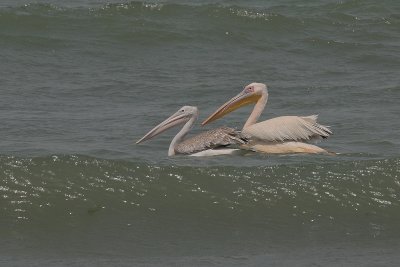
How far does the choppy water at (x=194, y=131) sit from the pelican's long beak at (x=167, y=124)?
127mm

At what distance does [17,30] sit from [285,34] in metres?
3.31

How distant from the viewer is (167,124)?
36.7 feet

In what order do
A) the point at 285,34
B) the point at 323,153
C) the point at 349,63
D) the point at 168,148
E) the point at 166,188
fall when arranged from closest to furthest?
1. the point at 166,188
2. the point at 323,153
3. the point at 168,148
4. the point at 349,63
5. the point at 285,34

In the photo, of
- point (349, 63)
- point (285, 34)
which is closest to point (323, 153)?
point (349, 63)

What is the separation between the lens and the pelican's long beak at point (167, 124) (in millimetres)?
10891

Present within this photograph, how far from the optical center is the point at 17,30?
15.8m

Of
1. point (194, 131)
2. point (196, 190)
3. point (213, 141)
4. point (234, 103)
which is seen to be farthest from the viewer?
point (194, 131)

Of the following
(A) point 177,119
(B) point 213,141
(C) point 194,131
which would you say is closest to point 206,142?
(B) point 213,141

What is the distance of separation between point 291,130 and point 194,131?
1.80 meters

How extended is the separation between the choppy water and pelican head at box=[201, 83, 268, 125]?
1.78 ft

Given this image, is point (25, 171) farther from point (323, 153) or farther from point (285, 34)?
point (285, 34)

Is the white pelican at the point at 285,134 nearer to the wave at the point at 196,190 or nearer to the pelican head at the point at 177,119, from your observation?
the pelican head at the point at 177,119

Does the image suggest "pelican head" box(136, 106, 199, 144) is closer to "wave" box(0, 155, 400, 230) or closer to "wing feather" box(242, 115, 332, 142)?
"wing feather" box(242, 115, 332, 142)

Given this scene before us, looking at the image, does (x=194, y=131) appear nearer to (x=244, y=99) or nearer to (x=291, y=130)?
(x=244, y=99)
